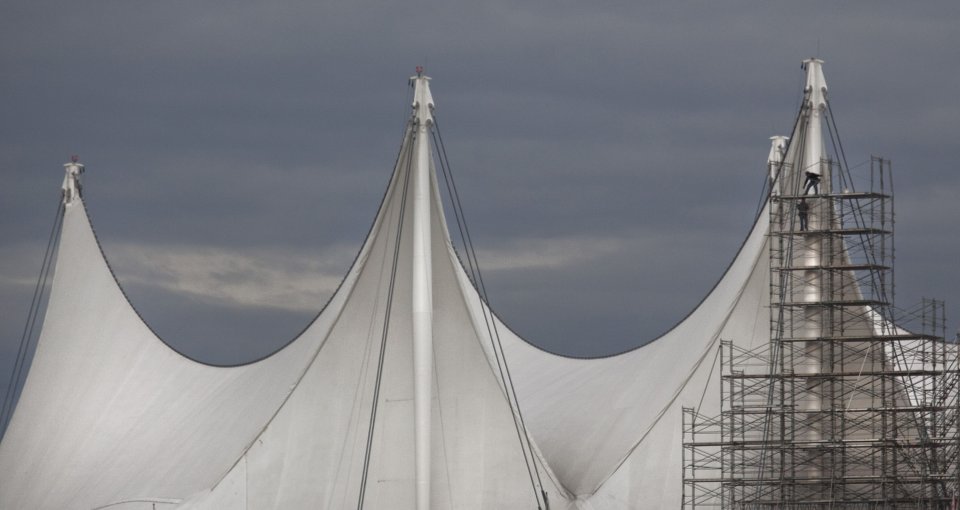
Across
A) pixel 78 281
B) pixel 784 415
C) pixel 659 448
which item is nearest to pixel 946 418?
pixel 784 415

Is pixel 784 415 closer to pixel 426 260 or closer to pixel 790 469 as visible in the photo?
pixel 790 469

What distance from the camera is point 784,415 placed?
33.4 metres

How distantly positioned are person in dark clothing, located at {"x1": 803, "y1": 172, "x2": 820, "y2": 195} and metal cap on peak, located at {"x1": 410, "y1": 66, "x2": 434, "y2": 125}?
6551mm

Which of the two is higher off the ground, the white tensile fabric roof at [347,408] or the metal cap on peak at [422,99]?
the metal cap on peak at [422,99]

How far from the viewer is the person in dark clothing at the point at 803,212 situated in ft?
111

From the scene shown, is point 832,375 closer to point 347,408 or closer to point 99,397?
point 347,408

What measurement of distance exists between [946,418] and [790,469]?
2.92 m

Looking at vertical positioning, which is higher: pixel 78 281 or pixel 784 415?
pixel 78 281

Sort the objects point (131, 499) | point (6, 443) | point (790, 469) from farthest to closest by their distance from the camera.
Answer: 1. point (6, 443)
2. point (131, 499)
3. point (790, 469)

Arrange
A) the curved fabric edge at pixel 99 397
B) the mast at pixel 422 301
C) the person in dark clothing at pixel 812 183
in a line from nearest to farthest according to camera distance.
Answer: the mast at pixel 422 301 → the person in dark clothing at pixel 812 183 → the curved fabric edge at pixel 99 397

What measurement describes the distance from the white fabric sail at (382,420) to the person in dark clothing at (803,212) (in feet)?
2.66

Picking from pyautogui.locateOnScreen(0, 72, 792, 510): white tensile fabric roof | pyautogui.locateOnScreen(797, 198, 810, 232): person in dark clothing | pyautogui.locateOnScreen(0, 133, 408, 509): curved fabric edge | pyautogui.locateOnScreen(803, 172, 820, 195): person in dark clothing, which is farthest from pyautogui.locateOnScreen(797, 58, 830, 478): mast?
pyautogui.locateOnScreen(0, 133, 408, 509): curved fabric edge

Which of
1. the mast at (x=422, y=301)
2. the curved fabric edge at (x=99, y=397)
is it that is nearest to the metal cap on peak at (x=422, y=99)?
the mast at (x=422, y=301)

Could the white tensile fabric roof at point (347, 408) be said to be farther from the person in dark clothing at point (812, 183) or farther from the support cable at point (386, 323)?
the person in dark clothing at point (812, 183)
